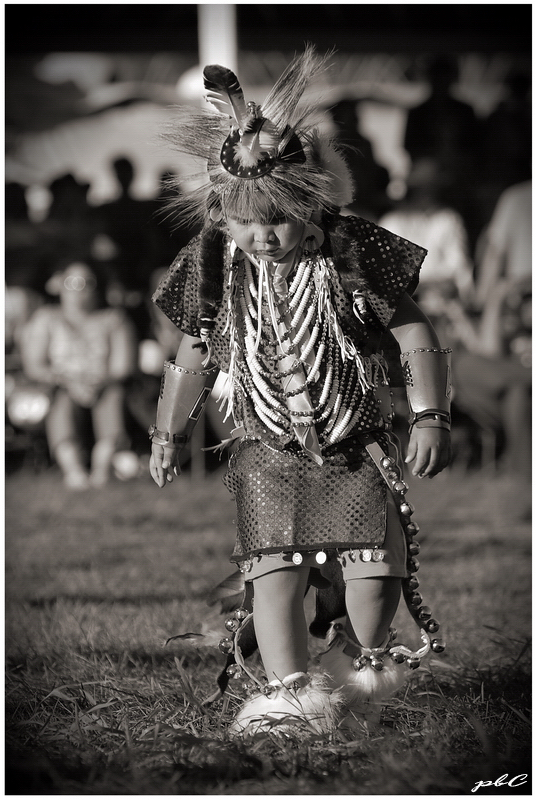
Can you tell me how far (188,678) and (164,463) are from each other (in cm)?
63

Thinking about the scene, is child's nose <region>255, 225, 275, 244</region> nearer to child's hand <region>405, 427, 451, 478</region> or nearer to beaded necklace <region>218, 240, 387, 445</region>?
beaded necklace <region>218, 240, 387, 445</region>

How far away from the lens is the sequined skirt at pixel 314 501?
2.46 metres

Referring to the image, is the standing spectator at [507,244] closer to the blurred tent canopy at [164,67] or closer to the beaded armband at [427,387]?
the blurred tent canopy at [164,67]

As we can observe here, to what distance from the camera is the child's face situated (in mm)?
2420

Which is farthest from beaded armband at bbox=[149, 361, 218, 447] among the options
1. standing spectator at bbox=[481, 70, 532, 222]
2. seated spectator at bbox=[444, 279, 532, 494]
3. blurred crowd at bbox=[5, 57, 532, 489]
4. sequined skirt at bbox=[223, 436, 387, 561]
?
standing spectator at bbox=[481, 70, 532, 222]

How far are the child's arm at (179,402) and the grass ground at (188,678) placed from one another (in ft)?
1.99

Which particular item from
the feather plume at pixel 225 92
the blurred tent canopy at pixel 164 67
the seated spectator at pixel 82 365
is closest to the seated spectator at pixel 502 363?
the blurred tent canopy at pixel 164 67

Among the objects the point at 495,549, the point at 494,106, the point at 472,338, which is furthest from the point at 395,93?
the point at 495,549

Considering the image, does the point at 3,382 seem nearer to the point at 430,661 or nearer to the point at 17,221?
the point at 17,221

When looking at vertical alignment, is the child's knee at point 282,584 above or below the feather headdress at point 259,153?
below

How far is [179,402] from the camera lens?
266 cm

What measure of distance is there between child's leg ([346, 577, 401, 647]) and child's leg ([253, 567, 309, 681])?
0.43ft

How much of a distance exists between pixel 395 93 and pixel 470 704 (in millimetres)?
6674

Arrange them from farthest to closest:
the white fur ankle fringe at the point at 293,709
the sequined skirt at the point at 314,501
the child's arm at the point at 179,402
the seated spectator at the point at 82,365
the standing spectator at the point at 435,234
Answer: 1. the standing spectator at the point at 435,234
2. the seated spectator at the point at 82,365
3. the child's arm at the point at 179,402
4. the sequined skirt at the point at 314,501
5. the white fur ankle fringe at the point at 293,709
